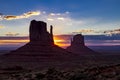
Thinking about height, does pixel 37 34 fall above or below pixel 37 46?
above

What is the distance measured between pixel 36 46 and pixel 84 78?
162 meters

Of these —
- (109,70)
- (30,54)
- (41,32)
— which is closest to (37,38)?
(41,32)

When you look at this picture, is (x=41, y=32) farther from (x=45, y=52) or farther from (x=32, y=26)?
(x=45, y=52)

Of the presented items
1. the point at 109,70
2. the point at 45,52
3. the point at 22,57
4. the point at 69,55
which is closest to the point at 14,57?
the point at 22,57

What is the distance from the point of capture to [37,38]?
19575 centimetres

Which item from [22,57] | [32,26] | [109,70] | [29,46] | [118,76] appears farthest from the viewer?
[32,26]

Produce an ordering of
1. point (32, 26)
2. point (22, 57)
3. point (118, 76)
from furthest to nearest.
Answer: point (32, 26) < point (22, 57) < point (118, 76)

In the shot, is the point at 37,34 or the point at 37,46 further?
the point at 37,34

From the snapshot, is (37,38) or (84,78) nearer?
(84,78)

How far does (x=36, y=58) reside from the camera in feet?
578

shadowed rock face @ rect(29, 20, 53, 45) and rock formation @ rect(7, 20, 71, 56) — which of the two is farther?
shadowed rock face @ rect(29, 20, 53, 45)

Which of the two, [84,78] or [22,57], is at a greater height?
[84,78]

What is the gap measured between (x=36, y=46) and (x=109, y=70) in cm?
15955

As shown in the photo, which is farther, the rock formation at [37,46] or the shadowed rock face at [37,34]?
the shadowed rock face at [37,34]
